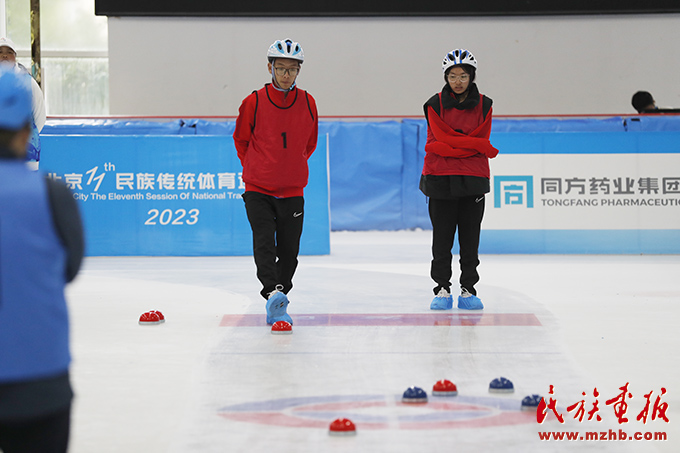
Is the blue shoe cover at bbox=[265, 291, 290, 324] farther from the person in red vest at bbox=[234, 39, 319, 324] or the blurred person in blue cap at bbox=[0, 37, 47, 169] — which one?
the blurred person in blue cap at bbox=[0, 37, 47, 169]

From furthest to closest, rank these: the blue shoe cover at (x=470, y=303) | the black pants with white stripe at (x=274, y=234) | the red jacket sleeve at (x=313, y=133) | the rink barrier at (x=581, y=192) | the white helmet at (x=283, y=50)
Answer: the rink barrier at (x=581, y=192) → the blue shoe cover at (x=470, y=303) → the red jacket sleeve at (x=313, y=133) → the black pants with white stripe at (x=274, y=234) → the white helmet at (x=283, y=50)

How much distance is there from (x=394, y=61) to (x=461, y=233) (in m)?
12.4

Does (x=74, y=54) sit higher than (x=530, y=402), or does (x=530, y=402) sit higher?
(x=74, y=54)

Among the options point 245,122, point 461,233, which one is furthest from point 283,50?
point 461,233

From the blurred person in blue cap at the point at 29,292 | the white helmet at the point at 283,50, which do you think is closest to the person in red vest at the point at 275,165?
the white helmet at the point at 283,50

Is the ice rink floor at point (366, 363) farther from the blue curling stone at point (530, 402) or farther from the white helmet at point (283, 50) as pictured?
the white helmet at point (283, 50)

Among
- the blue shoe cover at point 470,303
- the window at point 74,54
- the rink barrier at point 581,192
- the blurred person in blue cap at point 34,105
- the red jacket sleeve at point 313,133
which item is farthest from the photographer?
the window at point 74,54

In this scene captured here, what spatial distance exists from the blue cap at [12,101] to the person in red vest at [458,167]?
3798 millimetres

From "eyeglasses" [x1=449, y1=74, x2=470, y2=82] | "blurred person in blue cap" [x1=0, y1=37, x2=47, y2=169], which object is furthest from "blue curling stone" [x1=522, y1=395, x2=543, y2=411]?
"blurred person in blue cap" [x1=0, y1=37, x2=47, y2=169]

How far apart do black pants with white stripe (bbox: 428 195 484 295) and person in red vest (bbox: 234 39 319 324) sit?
3.53 feet

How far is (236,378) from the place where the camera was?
11.0 feet

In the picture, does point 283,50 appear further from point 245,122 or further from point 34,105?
point 34,105

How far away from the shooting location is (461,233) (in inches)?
210

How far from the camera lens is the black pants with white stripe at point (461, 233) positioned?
5.26 m
